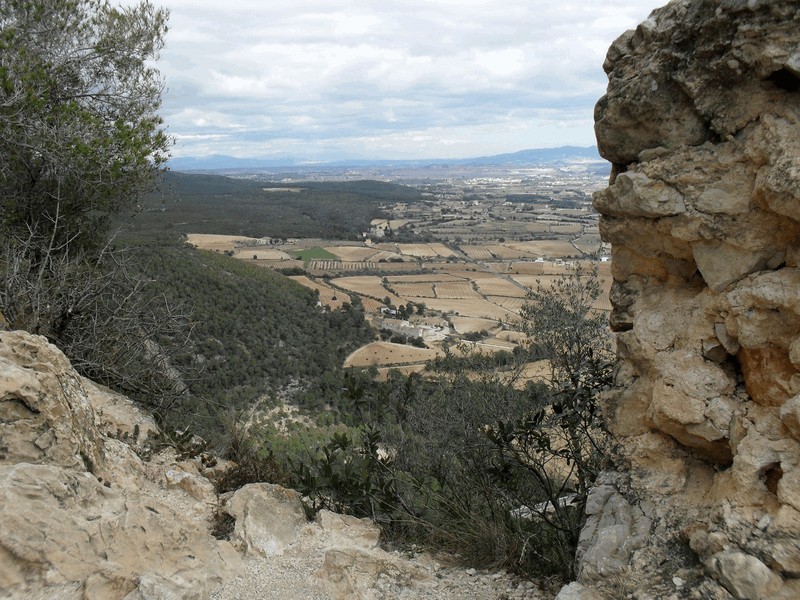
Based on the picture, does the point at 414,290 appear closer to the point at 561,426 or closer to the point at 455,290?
the point at 455,290

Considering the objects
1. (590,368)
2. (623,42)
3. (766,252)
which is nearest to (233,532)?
(590,368)

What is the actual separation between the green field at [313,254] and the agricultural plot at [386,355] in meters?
24.9

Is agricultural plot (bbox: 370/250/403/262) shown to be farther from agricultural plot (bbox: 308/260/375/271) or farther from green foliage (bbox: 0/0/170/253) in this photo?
green foliage (bbox: 0/0/170/253)

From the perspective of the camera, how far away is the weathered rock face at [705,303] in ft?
9.02

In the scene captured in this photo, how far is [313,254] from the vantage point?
2066 inches

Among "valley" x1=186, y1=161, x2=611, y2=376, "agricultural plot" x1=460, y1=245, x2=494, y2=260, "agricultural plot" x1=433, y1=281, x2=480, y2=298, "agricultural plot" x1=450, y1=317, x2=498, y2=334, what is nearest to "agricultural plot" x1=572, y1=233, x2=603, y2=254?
"valley" x1=186, y1=161, x2=611, y2=376

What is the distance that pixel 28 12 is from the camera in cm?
854

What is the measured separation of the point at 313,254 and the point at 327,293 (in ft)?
57.4

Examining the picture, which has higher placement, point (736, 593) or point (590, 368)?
point (590, 368)

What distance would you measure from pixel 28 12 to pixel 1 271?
4.31m

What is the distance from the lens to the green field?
50438 millimetres

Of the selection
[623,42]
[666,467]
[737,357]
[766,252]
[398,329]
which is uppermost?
[623,42]

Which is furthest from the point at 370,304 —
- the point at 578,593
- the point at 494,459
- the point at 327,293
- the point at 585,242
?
the point at 578,593

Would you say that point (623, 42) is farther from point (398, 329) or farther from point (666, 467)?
point (398, 329)
